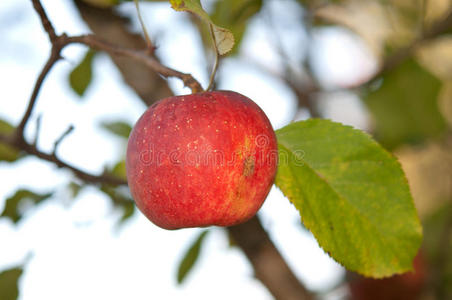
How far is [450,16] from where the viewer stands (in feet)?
3.94

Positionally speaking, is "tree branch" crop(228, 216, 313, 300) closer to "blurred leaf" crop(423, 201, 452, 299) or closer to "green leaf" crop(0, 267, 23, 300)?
"green leaf" crop(0, 267, 23, 300)

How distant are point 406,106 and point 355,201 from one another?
1.06 m

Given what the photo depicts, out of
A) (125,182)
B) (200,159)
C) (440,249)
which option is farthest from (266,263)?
(440,249)

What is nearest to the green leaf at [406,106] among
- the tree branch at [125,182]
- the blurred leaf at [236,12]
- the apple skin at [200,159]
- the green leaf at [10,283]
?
the blurred leaf at [236,12]

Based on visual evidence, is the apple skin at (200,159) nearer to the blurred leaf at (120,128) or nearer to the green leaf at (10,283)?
the green leaf at (10,283)

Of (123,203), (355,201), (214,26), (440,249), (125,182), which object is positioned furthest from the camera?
(440,249)

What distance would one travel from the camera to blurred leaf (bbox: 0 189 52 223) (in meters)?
1.11

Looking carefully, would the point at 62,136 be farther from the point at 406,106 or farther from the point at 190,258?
the point at 406,106

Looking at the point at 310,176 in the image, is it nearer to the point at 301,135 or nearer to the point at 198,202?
the point at 301,135

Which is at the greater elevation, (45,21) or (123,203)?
(45,21)

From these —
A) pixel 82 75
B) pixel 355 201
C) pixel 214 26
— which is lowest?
pixel 82 75

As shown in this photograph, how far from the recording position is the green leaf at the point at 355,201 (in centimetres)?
72

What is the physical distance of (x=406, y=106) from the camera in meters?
1.68

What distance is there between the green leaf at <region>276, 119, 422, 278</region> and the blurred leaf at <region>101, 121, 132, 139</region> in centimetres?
77
